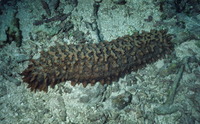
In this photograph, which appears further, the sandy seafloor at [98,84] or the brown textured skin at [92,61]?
the sandy seafloor at [98,84]

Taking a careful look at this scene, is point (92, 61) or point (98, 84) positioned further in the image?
point (98, 84)

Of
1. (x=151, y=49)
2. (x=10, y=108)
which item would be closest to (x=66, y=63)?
(x=10, y=108)

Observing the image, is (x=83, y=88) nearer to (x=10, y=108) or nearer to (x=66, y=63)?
(x=66, y=63)

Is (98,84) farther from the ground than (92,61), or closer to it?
closer to it

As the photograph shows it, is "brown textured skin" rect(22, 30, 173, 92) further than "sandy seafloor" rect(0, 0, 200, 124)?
No
